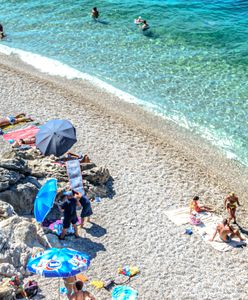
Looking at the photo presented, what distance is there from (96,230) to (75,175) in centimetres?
236

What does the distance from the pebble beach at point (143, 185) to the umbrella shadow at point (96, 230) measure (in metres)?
0.06

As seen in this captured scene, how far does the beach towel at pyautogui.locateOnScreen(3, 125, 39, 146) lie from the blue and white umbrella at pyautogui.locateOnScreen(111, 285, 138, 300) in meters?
9.29

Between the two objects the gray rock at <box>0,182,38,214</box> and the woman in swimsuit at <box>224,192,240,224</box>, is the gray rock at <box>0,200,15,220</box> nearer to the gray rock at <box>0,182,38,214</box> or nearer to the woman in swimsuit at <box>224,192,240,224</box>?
the gray rock at <box>0,182,38,214</box>

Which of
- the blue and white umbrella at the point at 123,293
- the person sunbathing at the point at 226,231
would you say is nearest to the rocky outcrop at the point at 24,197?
the blue and white umbrella at the point at 123,293

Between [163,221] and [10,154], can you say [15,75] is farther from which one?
[163,221]

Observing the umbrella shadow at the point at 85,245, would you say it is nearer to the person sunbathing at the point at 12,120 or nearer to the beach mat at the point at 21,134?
the beach mat at the point at 21,134

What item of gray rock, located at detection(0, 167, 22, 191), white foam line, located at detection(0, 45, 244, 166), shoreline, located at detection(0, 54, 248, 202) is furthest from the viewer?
white foam line, located at detection(0, 45, 244, 166)

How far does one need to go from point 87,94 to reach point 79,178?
394 inches

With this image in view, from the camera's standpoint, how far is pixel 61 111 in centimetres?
2283

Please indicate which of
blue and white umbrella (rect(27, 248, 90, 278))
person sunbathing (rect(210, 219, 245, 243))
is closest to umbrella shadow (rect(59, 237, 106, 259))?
blue and white umbrella (rect(27, 248, 90, 278))

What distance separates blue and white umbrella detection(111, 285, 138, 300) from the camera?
12.6 metres

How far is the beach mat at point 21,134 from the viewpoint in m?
20.1

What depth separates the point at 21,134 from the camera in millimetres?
20312

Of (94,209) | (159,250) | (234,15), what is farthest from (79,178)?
(234,15)
